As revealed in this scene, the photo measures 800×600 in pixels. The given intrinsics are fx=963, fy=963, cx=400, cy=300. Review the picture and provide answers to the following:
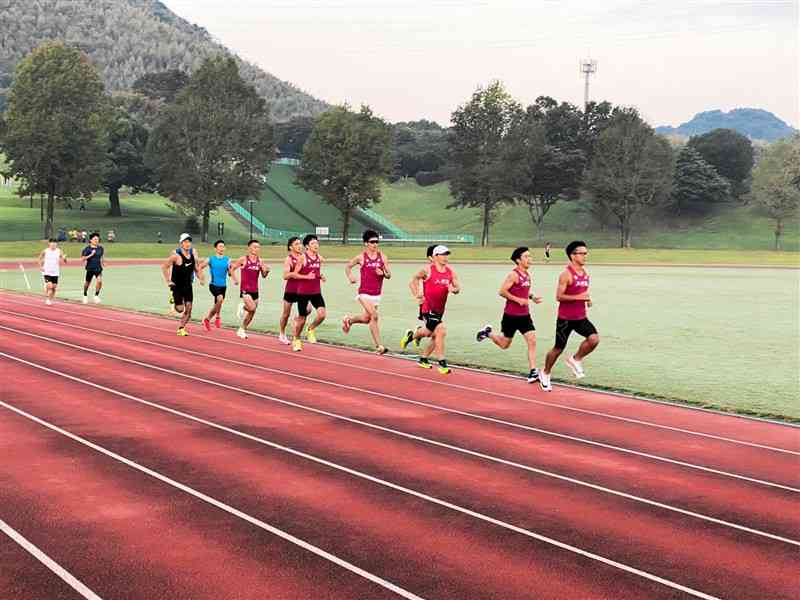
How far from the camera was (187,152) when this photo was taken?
239ft

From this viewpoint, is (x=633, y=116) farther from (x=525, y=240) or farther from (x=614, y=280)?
(x=614, y=280)

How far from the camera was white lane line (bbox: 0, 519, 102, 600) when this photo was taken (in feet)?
18.0

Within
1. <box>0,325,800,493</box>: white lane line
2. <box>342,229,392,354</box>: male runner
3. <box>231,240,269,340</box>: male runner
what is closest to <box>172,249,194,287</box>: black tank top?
<box>231,240,269,340</box>: male runner

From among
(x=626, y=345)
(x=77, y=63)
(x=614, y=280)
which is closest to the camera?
(x=626, y=345)

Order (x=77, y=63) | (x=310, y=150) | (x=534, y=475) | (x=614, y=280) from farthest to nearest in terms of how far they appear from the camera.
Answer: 1. (x=310, y=150)
2. (x=77, y=63)
3. (x=614, y=280)
4. (x=534, y=475)

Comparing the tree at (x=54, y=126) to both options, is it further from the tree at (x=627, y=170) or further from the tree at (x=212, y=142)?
the tree at (x=627, y=170)

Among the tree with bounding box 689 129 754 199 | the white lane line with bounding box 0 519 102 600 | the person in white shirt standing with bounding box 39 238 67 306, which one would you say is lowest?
the white lane line with bounding box 0 519 102 600

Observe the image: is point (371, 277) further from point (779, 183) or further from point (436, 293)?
point (779, 183)

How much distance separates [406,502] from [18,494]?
118 inches

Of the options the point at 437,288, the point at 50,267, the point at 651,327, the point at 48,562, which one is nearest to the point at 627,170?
the point at 651,327

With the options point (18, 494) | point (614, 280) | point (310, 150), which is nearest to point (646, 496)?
point (18, 494)

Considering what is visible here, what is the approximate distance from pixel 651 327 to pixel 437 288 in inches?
340

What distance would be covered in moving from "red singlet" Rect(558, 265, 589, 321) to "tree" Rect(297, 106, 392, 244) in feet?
213

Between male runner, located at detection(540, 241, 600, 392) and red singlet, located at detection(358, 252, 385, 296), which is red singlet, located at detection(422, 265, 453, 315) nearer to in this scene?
red singlet, located at detection(358, 252, 385, 296)
